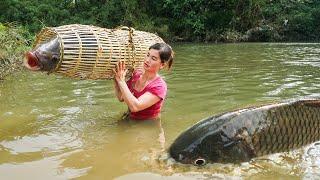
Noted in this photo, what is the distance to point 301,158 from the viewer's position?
3990 millimetres

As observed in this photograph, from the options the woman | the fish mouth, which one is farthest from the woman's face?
the fish mouth

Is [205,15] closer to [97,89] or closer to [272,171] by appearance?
[97,89]

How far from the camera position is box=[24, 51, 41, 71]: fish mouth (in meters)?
4.34

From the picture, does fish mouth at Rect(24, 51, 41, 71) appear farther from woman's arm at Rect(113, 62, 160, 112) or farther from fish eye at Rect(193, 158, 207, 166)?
fish eye at Rect(193, 158, 207, 166)

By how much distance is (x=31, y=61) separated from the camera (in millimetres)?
4375

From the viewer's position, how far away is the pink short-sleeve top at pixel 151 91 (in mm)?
4938

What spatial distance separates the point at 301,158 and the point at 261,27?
19.3 m

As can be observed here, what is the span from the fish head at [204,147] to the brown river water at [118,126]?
0.06m

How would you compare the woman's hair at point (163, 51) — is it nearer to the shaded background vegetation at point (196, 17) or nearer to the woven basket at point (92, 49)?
the woven basket at point (92, 49)

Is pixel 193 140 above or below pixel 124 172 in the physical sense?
above

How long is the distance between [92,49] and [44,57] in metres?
0.46

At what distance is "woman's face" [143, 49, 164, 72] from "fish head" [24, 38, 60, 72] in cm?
90

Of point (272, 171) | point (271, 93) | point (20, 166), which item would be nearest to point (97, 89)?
point (271, 93)

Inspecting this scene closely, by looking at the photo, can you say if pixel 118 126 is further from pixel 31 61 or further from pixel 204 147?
pixel 204 147
